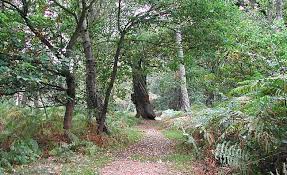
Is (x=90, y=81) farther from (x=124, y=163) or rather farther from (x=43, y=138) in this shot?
(x=124, y=163)

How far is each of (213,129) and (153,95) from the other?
28.0m

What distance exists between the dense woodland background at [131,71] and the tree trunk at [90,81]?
3cm

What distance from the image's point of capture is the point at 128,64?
13.5m

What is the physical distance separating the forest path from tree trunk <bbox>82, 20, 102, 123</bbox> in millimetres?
1622

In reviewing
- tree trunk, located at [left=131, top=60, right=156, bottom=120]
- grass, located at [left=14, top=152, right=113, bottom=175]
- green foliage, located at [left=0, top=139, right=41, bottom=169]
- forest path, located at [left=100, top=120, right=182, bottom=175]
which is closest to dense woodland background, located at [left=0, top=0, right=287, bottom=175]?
green foliage, located at [left=0, top=139, right=41, bottom=169]

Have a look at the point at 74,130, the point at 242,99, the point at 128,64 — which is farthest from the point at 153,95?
the point at 242,99

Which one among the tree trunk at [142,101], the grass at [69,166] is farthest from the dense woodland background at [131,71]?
the tree trunk at [142,101]

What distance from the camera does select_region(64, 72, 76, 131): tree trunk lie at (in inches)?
397

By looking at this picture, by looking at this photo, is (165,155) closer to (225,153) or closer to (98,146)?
(98,146)

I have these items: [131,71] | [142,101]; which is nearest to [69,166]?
[131,71]

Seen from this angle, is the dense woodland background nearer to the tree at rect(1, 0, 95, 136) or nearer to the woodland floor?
the tree at rect(1, 0, 95, 136)

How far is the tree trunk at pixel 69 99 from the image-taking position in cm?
1008

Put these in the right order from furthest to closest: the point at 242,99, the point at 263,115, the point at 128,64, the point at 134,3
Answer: the point at 128,64 < the point at 134,3 < the point at 242,99 < the point at 263,115

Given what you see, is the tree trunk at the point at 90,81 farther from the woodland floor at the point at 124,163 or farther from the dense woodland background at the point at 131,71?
the woodland floor at the point at 124,163
